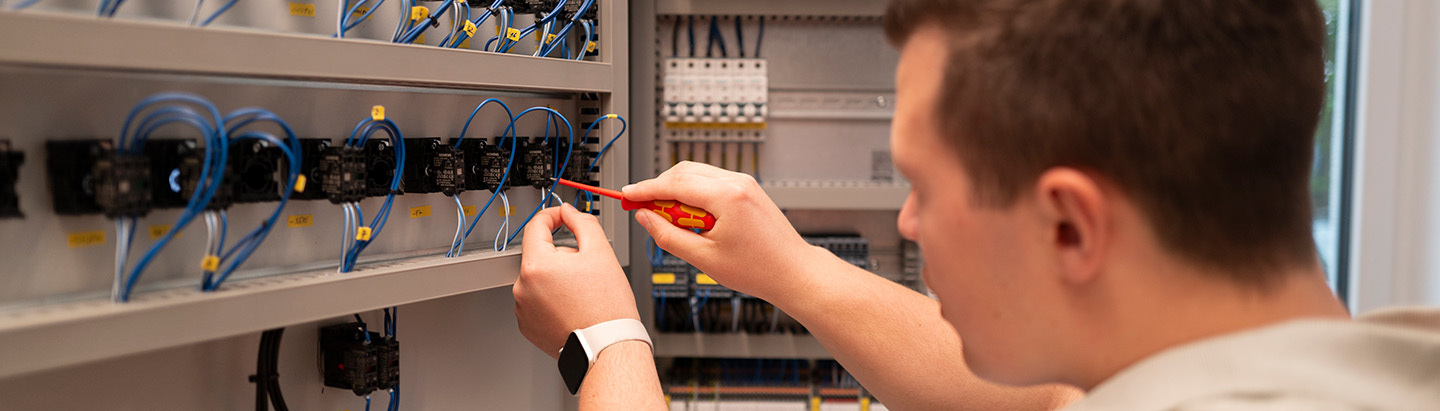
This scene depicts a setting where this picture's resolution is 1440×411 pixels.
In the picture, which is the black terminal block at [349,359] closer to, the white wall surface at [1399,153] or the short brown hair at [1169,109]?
the short brown hair at [1169,109]

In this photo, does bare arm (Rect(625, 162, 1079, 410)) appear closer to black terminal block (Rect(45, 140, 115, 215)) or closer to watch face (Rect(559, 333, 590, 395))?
watch face (Rect(559, 333, 590, 395))

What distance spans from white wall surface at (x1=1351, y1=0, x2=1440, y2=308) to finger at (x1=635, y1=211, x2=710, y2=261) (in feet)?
6.46

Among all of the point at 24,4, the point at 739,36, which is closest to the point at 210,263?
the point at 24,4

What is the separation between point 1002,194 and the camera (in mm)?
628

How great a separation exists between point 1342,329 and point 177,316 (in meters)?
0.94

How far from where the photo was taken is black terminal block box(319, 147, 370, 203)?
943 mm

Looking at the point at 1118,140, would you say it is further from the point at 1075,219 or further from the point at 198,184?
the point at 198,184

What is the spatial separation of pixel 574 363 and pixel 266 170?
414mm

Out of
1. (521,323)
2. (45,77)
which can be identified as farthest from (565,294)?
(45,77)

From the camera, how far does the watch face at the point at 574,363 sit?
1.01 meters

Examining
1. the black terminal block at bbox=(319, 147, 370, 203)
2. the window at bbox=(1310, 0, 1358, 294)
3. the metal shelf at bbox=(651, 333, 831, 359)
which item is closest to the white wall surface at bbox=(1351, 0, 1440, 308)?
the window at bbox=(1310, 0, 1358, 294)

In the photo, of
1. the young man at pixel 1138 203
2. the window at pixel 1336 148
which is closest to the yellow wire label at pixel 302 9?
the young man at pixel 1138 203

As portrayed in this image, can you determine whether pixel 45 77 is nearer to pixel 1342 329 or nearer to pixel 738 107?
pixel 1342 329

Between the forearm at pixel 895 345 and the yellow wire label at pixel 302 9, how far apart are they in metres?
0.73
